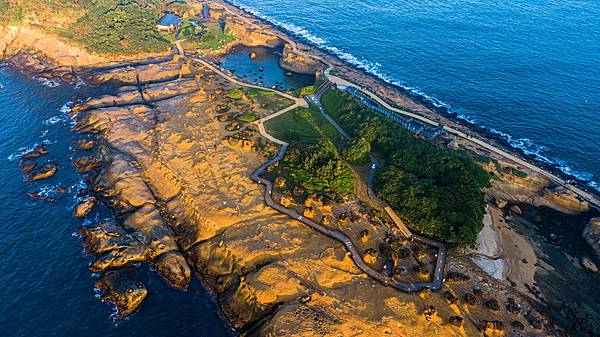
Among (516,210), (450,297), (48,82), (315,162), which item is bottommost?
(48,82)

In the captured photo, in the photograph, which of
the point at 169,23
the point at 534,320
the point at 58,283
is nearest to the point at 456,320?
the point at 534,320

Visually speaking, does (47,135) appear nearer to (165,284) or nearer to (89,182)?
(89,182)

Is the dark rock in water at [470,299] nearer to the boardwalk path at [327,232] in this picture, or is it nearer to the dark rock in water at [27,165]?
the boardwalk path at [327,232]

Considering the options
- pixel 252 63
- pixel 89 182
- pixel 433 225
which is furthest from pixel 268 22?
pixel 433 225

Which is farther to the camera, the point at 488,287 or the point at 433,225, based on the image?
the point at 433,225

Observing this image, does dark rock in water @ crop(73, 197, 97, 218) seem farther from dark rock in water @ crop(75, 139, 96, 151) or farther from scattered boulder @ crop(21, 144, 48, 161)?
scattered boulder @ crop(21, 144, 48, 161)

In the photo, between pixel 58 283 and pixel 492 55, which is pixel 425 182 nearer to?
pixel 58 283
